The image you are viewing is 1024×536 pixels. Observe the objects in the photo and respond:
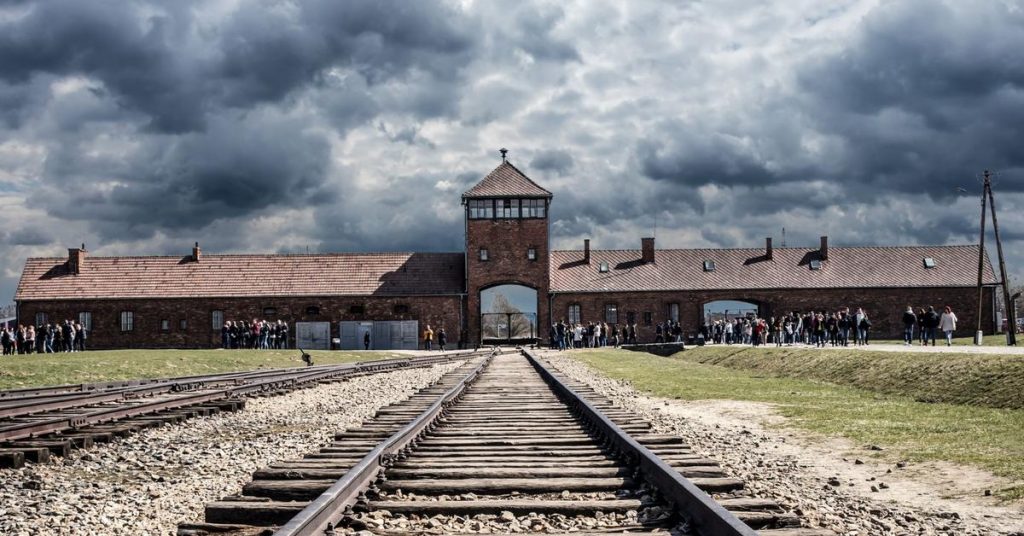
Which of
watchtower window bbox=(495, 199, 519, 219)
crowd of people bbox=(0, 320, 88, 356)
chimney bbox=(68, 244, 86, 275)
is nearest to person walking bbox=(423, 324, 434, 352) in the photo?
watchtower window bbox=(495, 199, 519, 219)

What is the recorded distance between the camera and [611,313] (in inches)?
2143

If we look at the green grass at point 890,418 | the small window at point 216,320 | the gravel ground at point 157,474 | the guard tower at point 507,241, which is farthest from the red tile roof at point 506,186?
the gravel ground at point 157,474

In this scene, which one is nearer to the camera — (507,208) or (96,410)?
(96,410)

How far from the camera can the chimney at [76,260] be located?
53.8m

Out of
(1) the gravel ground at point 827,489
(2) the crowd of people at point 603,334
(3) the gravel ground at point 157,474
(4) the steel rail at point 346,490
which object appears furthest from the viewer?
(2) the crowd of people at point 603,334

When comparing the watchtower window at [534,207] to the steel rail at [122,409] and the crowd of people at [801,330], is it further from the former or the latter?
the steel rail at [122,409]

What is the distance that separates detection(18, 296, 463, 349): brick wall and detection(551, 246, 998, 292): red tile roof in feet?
24.8

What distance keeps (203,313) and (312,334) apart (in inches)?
250

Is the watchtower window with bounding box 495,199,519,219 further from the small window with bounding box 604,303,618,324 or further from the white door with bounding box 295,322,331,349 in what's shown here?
the white door with bounding box 295,322,331,349

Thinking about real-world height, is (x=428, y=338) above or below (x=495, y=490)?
above

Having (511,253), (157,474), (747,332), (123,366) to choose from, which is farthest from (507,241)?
(157,474)

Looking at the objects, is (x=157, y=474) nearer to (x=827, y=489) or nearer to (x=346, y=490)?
(x=346, y=490)

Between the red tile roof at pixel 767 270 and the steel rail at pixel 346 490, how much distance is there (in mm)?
46498

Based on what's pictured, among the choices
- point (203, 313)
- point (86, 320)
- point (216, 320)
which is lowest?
point (216, 320)
